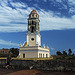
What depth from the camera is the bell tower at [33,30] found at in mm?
35000

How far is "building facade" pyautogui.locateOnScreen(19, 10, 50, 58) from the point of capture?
106 feet

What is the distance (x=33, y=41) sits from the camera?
3506 centimetres

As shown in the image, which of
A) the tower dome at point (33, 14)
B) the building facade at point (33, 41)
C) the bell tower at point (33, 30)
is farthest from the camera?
the tower dome at point (33, 14)

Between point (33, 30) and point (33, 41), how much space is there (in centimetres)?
316

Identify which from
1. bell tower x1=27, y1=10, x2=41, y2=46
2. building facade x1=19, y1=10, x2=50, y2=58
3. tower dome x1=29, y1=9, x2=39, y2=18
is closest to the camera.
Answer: building facade x1=19, y1=10, x2=50, y2=58

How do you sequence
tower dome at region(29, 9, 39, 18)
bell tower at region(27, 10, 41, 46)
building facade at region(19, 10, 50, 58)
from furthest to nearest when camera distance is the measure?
tower dome at region(29, 9, 39, 18)
bell tower at region(27, 10, 41, 46)
building facade at region(19, 10, 50, 58)

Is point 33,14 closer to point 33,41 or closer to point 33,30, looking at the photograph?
point 33,30

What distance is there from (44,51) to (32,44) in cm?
392

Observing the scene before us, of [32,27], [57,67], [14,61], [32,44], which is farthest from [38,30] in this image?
[57,67]

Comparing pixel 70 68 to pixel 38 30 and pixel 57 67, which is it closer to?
pixel 57 67

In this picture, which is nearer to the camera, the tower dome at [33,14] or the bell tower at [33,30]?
the bell tower at [33,30]

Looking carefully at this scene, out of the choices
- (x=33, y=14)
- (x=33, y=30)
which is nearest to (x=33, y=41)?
(x=33, y=30)

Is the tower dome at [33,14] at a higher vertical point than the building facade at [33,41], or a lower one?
higher

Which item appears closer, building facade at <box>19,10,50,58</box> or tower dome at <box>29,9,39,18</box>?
building facade at <box>19,10,50,58</box>
